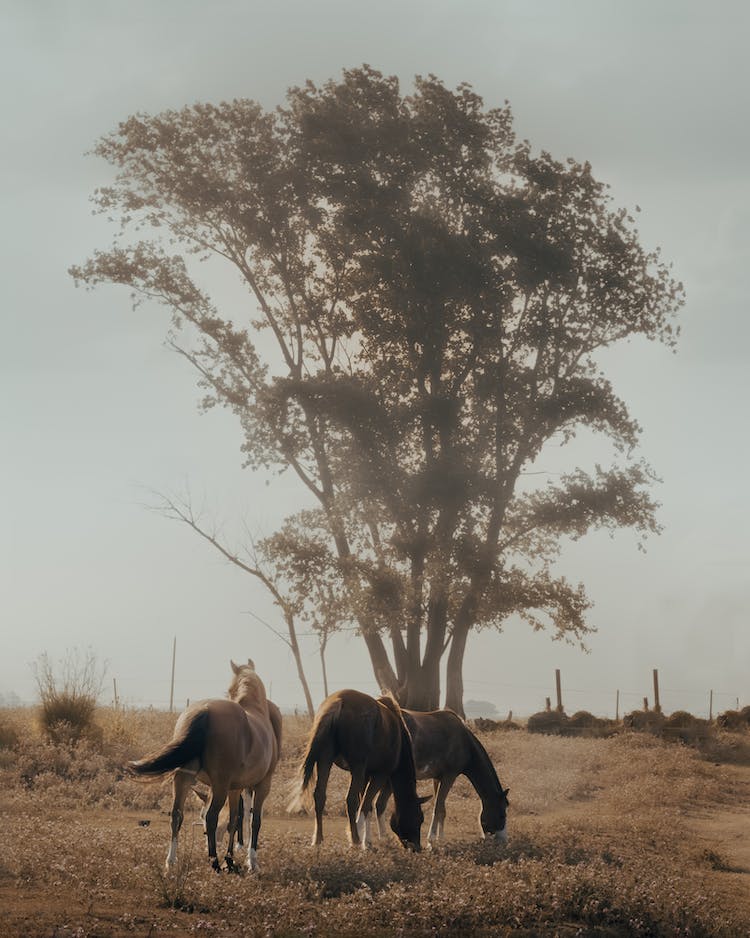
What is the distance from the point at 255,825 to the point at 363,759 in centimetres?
219

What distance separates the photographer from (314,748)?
14.4 metres

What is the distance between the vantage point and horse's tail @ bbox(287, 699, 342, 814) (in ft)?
47.2

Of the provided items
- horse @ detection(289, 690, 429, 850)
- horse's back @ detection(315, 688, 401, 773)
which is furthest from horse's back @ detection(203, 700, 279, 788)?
horse's back @ detection(315, 688, 401, 773)

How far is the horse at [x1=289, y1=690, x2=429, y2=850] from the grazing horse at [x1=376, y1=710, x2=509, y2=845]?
956mm

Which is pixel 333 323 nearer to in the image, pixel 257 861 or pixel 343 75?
pixel 343 75

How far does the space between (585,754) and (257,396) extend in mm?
14436

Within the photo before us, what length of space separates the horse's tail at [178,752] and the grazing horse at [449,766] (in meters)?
4.54

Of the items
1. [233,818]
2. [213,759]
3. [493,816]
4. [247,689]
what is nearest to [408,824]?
[493,816]

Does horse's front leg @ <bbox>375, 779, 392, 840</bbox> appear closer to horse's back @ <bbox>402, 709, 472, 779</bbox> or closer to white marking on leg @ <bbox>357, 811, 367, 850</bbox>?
white marking on leg @ <bbox>357, 811, 367, 850</bbox>

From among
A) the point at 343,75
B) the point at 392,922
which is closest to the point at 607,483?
the point at 343,75

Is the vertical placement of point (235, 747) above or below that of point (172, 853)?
above

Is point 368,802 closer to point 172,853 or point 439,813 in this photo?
point 439,813

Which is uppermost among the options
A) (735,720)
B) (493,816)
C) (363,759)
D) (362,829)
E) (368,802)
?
(735,720)

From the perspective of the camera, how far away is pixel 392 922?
10398mm
